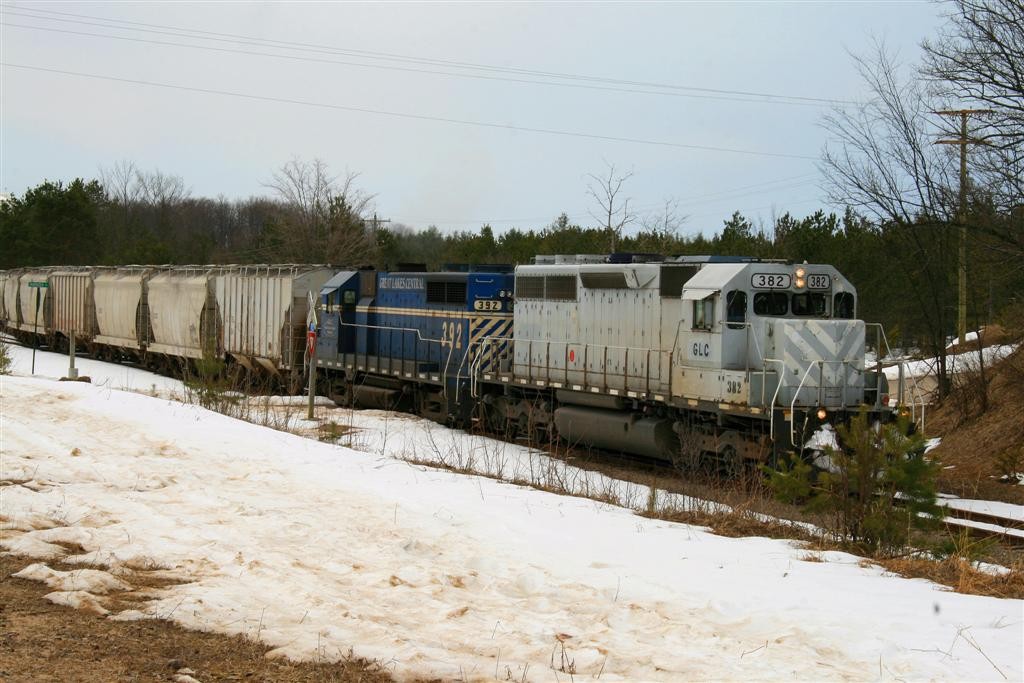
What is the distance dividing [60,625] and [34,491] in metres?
4.01

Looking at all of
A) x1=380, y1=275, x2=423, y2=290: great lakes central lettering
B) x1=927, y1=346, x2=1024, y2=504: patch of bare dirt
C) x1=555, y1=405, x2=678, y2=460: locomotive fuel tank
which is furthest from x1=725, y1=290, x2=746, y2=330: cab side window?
x1=380, y1=275, x2=423, y2=290: great lakes central lettering

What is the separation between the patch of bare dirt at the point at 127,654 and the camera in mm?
5852

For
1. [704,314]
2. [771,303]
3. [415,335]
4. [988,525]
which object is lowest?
[988,525]

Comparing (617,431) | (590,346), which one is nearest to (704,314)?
(617,431)

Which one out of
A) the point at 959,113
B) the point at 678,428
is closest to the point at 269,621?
the point at 678,428

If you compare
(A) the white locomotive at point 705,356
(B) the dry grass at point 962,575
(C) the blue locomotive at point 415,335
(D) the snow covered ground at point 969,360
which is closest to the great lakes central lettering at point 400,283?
(C) the blue locomotive at point 415,335

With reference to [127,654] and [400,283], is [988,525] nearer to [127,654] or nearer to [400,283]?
[127,654]

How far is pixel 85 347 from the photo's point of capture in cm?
3938

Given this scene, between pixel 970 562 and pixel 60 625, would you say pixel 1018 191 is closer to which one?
pixel 970 562

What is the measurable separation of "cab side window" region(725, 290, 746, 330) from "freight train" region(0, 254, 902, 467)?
2 centimetres

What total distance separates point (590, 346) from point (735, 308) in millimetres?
3421

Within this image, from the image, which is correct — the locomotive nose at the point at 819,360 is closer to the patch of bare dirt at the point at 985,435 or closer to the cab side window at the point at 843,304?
the cab side window at the point at 843,304

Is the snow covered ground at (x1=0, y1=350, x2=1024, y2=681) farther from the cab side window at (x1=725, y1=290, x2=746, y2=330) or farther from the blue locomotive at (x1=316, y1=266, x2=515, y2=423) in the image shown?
the blue locomotive at (x1=316, y1=266, x2=515, y2=423)

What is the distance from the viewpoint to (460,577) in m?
7.83
